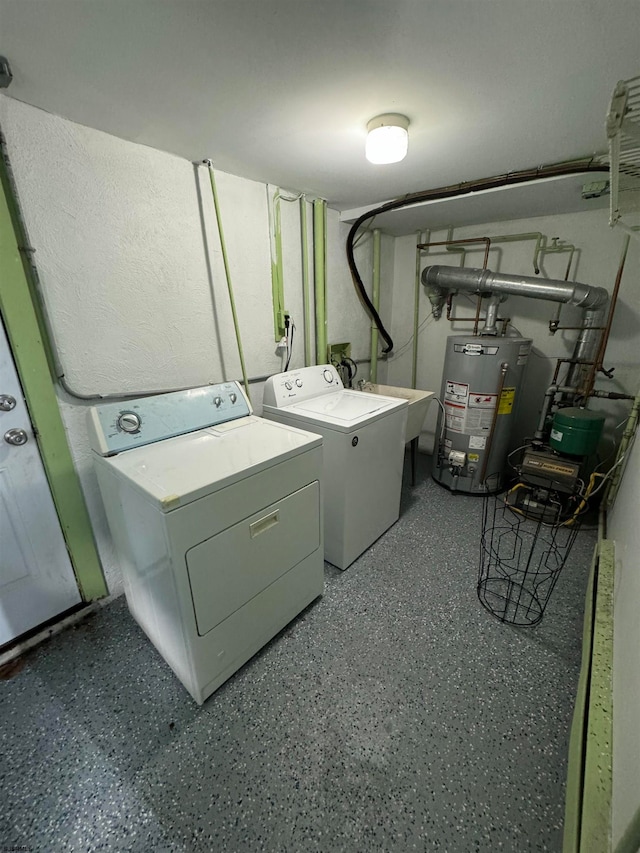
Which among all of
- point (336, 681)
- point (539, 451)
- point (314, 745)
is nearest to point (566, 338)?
point (539, 451)

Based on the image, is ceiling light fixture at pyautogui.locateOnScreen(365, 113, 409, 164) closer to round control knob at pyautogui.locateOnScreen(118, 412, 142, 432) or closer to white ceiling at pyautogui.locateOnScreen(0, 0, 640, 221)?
white ceiling at pyautogui.locateOnScreen(0, 0, 640, 221)

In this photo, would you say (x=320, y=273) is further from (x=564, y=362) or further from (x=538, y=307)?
(x=564, y=362)

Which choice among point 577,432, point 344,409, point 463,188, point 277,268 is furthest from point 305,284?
point 577,432

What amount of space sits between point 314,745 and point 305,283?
2.47 meters

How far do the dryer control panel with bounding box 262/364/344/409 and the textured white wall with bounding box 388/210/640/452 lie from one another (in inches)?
51.9

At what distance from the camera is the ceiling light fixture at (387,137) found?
1314 millimetres

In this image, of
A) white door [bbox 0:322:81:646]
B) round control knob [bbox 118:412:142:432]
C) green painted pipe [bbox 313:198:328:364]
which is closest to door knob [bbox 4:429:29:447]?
white door [bbox 0:322:81:646]

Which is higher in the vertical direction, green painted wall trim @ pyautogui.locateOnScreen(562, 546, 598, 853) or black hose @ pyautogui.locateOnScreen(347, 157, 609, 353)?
black hose @ pyautogui.locateOnScreen(347, 157, 609, 353)

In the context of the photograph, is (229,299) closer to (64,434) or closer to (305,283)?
(305,283)

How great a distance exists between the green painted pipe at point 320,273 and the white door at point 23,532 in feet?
5.89

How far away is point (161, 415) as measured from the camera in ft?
5.03

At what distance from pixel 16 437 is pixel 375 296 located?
8.86 ft

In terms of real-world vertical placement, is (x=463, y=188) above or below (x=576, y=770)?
above

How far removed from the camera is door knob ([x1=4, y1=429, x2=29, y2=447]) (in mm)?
1329
